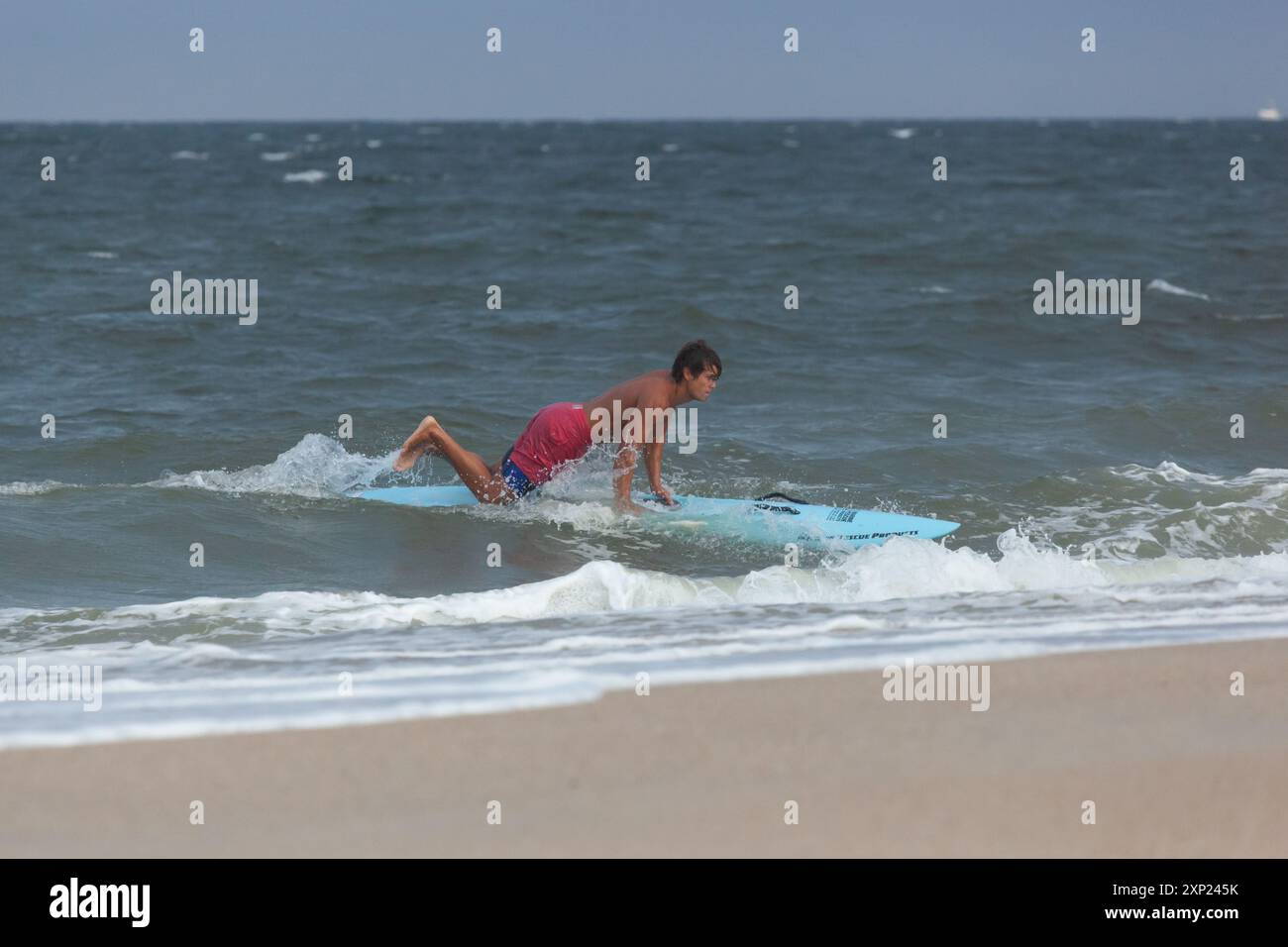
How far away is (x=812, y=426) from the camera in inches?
432

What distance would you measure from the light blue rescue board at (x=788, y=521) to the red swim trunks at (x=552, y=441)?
50cm

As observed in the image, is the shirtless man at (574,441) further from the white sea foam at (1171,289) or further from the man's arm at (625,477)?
the white sea foam at (1171,289)

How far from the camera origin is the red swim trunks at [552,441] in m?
8.00

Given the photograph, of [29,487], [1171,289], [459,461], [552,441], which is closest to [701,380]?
[552,441]

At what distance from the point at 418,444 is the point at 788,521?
2188 millimetres

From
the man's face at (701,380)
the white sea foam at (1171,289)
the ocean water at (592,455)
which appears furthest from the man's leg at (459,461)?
the white sea foam at (1171,289)

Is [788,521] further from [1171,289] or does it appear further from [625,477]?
[1171,289]

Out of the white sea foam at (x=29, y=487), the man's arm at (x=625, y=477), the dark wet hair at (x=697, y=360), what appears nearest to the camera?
the dark wet hair at (x=697, y=360)

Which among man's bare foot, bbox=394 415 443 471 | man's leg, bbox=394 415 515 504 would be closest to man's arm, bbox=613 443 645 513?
man's leg, bbox=394 415 515 504

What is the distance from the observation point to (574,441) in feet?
26.2
